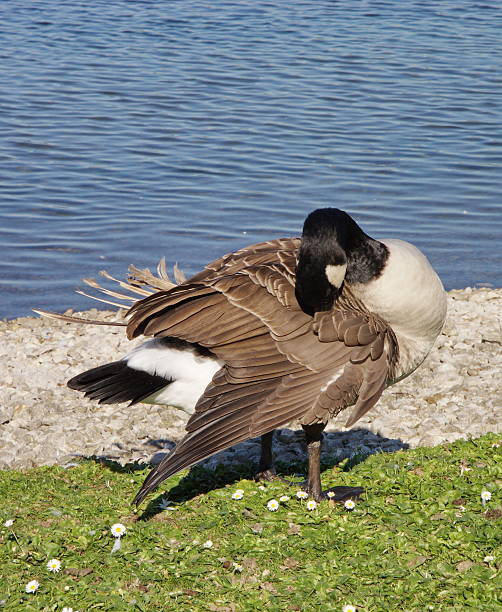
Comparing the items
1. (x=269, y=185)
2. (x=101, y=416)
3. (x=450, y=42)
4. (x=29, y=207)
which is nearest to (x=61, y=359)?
(x=101, y=416)

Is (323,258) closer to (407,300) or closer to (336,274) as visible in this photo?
(336,274)

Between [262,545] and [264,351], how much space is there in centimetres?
110

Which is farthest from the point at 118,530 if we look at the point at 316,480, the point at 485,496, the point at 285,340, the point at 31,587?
the point at 485,496

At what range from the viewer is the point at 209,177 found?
1619 cm

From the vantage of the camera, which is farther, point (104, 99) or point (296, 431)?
point (104, 99)

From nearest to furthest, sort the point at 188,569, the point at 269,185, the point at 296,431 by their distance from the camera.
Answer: the point at 188,569 → the point at 296,431 → the point at 269,185

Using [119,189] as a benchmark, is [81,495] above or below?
above

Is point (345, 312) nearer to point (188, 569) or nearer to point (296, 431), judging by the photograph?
point (188, 569)

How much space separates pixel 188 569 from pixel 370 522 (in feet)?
3.66

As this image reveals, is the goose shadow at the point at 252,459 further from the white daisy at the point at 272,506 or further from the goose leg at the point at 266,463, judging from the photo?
the white daisy at the point at 272,506

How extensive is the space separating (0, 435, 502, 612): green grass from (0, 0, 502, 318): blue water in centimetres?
634

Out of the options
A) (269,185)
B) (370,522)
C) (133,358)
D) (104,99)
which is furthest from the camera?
(104,99)

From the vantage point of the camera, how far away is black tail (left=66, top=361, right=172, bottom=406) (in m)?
5.68

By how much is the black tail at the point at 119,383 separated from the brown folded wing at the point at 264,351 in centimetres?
30
